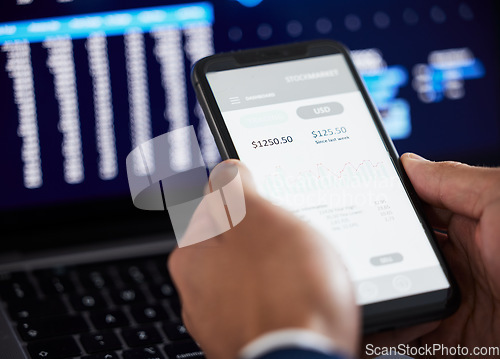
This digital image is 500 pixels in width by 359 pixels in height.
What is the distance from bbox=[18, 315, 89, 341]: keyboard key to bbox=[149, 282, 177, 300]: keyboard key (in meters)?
0.10

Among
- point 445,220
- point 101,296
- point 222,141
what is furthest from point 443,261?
point 101,296

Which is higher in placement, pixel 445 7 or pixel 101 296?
pixel 445 7

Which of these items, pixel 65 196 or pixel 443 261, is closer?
pixel 443 261

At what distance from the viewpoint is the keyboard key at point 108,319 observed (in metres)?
0.66

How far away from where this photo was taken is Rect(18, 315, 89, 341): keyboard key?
0.62 metres

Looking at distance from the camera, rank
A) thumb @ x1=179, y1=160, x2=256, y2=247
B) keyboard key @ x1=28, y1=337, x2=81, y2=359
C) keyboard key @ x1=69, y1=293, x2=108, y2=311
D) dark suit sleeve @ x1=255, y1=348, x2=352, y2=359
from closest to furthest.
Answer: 1. dark suit sleeve @ x1=255, y1=348, x2=352, y2=359
2. thumb @ x1=179, y1=160, x2=256, y2=247
3. keyboard key @ x1=28, y1=337, x2=81, y2=359
4. keyboard key @ x1=69, y1=293, x2=108, y2=311

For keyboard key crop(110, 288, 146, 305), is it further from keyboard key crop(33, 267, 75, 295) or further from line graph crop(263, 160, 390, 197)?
line graph crop(263, 160, 390, 197)

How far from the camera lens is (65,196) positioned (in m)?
0.82

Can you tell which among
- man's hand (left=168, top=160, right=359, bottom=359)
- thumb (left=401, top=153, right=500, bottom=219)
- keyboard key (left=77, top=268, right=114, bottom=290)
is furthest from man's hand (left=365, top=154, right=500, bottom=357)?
keyboard key (left=77, top=268, right=114, bottom=290)

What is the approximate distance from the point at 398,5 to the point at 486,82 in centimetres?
18

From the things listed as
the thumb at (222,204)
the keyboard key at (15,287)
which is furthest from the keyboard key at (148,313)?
the thumb at (222,204)

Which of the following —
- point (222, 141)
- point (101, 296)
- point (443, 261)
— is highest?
point (222, 141)

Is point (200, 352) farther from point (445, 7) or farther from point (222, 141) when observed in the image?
point (445, 7)

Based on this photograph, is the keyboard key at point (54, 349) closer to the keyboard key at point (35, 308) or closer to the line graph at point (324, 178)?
the keyboard key at point (35, 308)
